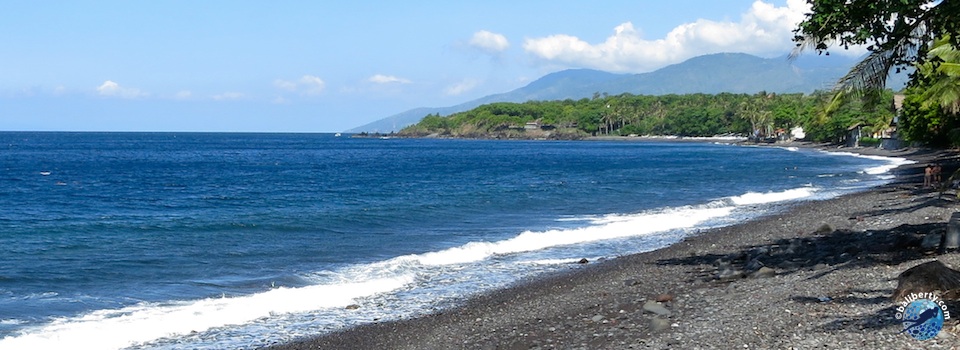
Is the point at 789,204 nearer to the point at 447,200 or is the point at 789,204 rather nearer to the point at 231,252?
the point at 447,200

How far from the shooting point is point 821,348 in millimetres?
9016

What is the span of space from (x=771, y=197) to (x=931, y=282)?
29.0 metres

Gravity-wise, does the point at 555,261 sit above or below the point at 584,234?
above

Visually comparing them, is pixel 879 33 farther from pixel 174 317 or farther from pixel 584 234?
pixel 584 234

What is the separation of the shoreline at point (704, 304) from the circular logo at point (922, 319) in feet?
0.41

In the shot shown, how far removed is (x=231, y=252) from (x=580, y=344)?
1471 centimetres

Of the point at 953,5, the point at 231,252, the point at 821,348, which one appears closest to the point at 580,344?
the point at 821,348

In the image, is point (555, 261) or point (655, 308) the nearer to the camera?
point (655, 308)

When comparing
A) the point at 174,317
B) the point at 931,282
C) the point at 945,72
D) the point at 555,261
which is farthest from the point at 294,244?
the point at 931,282

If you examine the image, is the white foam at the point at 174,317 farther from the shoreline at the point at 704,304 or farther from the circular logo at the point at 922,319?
the circular logo at the point at 922,319

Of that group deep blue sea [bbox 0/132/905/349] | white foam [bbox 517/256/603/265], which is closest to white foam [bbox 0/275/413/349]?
deep blue sea [bbox 0/132/905/349]

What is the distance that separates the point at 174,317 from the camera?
14.4 meters

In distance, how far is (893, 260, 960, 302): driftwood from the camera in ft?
32.1

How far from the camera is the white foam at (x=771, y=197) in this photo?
119 feet
